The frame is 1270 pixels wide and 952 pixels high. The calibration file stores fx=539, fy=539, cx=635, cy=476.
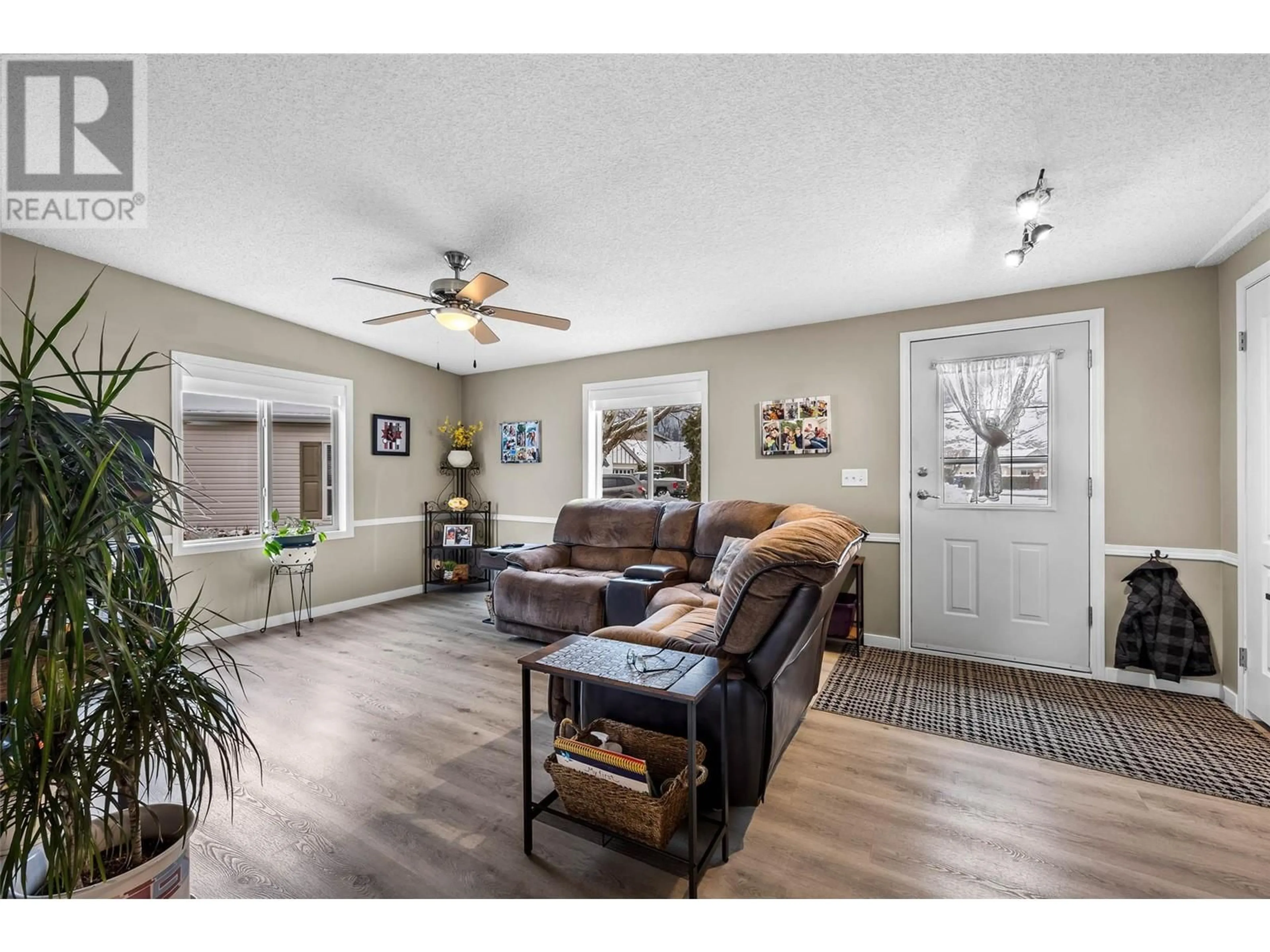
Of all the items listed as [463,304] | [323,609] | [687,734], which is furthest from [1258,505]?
[323,609]

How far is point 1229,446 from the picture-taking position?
278 cm

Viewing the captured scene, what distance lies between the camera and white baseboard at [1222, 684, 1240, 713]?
8.91 ft

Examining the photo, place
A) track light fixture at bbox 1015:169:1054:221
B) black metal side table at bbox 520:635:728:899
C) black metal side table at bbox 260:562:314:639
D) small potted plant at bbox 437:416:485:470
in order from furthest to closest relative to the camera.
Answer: small potted plant at bbox 437:416:485:470
black metal side table at bbox 260:562:314:639
track light fixture at bbox 1015:169:1054:221
black metal side table at bbox 520:635:728:899

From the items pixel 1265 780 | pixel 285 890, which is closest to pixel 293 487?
pixel 285 890

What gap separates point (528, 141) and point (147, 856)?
7.62 ft

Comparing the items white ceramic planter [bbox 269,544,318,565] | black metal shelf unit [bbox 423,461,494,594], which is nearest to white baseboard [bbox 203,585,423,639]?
black metal shelf unit [bbox 423,461,494,594]

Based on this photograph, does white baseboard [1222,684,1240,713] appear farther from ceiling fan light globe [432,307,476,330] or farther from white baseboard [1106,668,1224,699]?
ceiling fan light globe [432,307,476,330]

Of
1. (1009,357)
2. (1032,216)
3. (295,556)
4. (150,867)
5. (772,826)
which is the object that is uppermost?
(1032,216)

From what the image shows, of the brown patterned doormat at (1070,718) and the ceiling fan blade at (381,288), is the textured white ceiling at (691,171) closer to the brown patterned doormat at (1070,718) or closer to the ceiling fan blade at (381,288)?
the ceiling fan blade at (381,288)

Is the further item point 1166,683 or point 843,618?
point 843,618

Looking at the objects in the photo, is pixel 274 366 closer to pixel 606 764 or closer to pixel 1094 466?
pixel 606 764

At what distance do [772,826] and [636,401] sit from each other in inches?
143

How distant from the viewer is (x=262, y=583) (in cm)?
414

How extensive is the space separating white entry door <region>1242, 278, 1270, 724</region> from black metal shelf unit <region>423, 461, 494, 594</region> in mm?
5326
